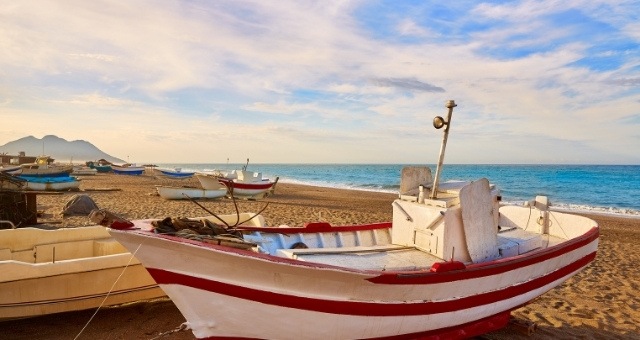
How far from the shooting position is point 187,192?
22.2 m

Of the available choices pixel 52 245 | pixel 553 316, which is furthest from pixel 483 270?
pixel 52 245

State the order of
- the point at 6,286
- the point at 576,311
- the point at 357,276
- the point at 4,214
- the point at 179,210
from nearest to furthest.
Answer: the point at 357,276 → the point at 6,286 → the point at 576,311 → the point at 4,214 → the point at 179,210

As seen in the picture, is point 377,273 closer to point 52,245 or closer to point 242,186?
point 52,245

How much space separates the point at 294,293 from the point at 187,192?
19138mm

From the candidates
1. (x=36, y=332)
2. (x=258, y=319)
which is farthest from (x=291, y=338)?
(x=36, y=332)

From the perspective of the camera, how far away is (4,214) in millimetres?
10766

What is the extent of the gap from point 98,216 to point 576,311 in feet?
25.3

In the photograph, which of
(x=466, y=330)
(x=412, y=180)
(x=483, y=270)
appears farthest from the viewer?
(x=412, y=180)

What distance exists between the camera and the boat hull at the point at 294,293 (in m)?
4.18

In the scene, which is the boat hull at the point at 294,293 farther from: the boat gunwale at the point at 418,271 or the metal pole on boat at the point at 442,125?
the metal pole on boat at the point at 442,125

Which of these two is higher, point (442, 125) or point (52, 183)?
point (442, 125)

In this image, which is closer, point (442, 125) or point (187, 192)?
point (442, 125)

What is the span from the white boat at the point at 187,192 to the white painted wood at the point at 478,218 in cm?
1804

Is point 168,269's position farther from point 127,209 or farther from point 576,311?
point 127,209
